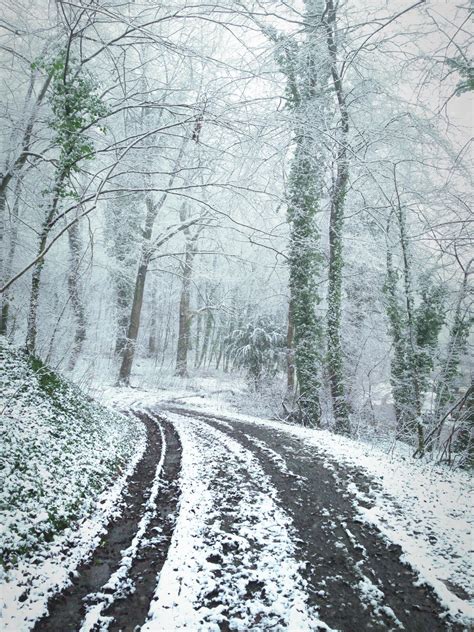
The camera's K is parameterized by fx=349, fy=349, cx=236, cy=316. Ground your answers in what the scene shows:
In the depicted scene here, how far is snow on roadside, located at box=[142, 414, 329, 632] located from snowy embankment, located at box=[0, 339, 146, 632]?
2.78 feet

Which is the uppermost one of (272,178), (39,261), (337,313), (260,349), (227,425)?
(272,178)

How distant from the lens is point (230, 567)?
2924 millimetres

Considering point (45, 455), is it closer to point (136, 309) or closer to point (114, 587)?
point (114, 587)

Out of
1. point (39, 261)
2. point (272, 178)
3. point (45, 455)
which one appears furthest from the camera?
point (39, 261)

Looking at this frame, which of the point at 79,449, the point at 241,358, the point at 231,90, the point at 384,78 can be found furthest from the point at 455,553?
the point at 241,358

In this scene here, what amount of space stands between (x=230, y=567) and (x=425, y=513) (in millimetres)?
2403

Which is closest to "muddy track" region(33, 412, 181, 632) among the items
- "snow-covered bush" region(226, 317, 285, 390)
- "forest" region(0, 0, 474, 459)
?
"forest" region(0, 0, 474, 459)

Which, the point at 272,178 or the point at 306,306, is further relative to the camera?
the point at 306,306

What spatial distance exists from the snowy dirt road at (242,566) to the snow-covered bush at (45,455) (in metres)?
0.51

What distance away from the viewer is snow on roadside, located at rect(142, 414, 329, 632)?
2.36 m

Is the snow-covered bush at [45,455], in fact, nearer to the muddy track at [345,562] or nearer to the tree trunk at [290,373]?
the muddy track at [345,562]

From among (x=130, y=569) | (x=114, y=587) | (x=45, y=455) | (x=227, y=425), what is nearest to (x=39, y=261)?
(x=45, y=455)

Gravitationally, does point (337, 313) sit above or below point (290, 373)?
above

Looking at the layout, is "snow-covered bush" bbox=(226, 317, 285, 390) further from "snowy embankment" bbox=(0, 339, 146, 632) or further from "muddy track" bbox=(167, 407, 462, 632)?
"muddy track" bbox=(167, 407, 462, 632)
